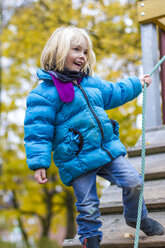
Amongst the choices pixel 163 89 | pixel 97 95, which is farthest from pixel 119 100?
pixel 163 89

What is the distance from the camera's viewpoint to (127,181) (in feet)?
7.22

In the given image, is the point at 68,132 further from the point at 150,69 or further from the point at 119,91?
the point at 150,69

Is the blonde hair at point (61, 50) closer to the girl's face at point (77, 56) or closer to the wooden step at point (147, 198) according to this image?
the girl's face at point (77, 56)

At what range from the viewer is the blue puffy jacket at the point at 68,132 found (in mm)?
2191

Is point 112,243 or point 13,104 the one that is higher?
point 13,104

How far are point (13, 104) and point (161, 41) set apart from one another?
27.2 ft

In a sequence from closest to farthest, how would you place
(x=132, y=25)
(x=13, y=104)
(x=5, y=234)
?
(x=132, y=25)
(x=13, y=104)
(x=5, y=234)

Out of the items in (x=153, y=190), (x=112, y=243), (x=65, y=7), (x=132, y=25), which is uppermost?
(x=65, y=7)

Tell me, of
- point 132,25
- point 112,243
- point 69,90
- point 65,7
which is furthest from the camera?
point 65,7

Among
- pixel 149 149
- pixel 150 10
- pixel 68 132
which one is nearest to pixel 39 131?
pixel 68 132

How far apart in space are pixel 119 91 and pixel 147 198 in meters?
0.87

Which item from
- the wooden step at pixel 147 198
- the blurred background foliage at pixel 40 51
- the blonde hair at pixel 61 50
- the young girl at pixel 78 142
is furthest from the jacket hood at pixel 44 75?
the blurred background foliage at pixel 40 51

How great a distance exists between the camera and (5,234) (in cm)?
3809

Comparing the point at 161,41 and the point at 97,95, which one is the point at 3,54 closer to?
the point at 161,41
